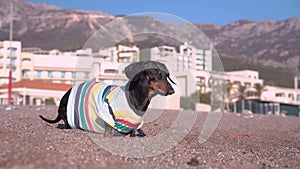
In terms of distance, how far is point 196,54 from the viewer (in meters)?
7.15

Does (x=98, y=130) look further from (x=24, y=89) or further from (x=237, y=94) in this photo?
(x=237, y=94)

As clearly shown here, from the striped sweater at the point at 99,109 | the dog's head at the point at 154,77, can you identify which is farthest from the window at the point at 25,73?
the dog's head at the point at 154,77

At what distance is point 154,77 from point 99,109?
42.6 inches

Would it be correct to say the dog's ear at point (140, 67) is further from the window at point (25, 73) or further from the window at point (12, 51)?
the window at point (25, 73)

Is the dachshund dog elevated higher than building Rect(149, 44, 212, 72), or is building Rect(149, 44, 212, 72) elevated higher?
building Rect(149, 44, 212, 72)

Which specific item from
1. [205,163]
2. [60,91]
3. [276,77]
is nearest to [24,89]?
[60,91]

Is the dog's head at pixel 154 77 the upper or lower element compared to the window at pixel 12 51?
lower

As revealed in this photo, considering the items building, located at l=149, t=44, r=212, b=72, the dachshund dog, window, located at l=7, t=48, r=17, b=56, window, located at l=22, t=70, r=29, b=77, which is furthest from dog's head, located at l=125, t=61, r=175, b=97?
window, located at l=22, t=70, r=29, b=77

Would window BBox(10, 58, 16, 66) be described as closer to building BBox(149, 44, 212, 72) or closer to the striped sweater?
the striped sweater

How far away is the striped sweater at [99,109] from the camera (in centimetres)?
656

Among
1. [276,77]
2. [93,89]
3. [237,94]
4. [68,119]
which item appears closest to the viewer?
[93,89]

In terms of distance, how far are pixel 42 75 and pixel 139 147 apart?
65030mm

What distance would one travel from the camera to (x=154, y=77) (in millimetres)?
6227

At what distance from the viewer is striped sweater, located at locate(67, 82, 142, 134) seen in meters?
6.56
